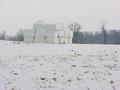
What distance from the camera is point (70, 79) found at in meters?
15.0

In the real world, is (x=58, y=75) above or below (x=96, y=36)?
below

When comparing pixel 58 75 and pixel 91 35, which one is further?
pixel 91 35

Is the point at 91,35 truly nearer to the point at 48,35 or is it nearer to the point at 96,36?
the point at 96,36

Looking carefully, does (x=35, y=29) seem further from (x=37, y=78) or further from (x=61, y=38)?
(x=37, y=78)

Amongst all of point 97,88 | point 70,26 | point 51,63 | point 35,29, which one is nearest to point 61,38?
point 35,29

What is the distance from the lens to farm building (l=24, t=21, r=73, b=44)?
206 feet

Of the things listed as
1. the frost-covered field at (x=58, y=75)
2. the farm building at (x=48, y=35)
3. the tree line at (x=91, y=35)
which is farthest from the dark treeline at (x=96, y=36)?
the frost-covered field at (x=58, y=75)

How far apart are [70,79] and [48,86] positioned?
200cm

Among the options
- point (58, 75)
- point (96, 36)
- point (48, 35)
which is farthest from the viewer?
point (96, 36)

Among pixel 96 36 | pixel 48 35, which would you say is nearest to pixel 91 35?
pixel 96 36

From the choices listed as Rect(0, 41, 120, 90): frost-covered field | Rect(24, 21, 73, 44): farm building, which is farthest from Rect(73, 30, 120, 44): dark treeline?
Rect(0, 41, 120, 90): frost-covered field

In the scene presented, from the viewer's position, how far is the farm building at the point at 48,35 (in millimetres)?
62869

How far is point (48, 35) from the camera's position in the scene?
209 ft

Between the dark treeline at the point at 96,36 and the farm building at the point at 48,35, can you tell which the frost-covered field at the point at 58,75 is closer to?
the farm building at the point at 48,35
